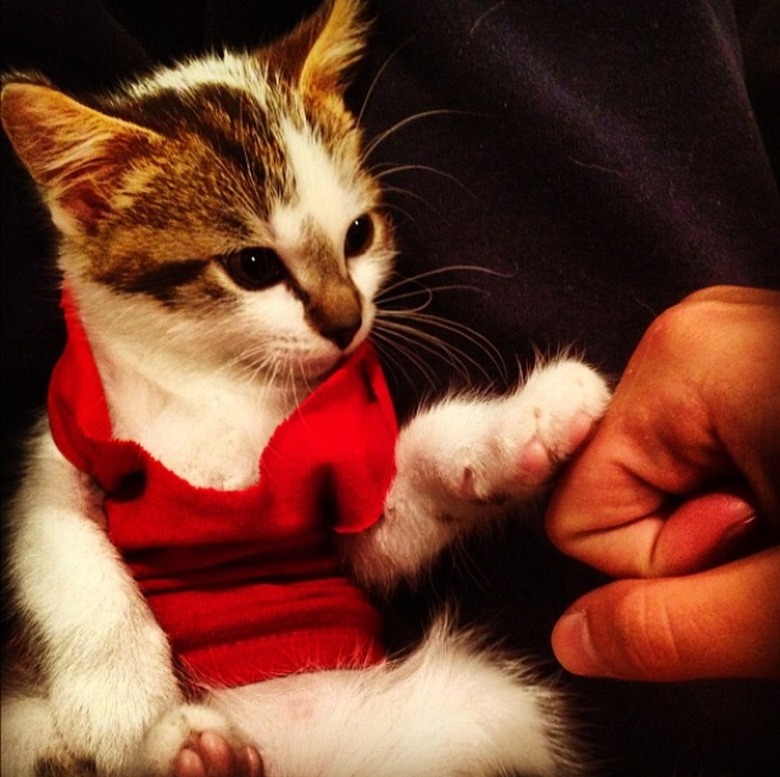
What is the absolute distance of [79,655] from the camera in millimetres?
969

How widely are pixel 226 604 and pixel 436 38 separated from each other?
2.86 ft

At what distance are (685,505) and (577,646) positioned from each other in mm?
192

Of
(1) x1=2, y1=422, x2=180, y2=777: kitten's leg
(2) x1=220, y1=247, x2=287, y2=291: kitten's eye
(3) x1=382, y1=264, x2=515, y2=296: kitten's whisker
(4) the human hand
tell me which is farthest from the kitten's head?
(4) the human hand

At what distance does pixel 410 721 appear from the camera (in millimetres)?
979

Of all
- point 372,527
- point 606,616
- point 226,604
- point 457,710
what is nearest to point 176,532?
point 226,604

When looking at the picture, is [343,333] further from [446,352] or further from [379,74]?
A: [379,74]

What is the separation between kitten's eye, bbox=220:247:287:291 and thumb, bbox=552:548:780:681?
0.58 meters

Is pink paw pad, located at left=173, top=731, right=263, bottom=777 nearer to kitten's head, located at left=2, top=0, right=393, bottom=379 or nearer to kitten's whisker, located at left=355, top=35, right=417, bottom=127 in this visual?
kitten's head, located at left=2, top=0, right=393, bottom=379

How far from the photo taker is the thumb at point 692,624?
0.67 m

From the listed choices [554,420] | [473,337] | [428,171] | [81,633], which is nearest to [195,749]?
[81,633]

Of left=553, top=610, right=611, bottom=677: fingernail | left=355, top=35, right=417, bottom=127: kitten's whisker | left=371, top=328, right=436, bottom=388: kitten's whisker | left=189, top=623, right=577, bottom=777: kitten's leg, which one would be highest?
left=355, top=35, right=417, bottom=127: kitten's whisker

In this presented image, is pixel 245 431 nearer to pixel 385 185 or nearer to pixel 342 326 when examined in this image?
pixel 342 326

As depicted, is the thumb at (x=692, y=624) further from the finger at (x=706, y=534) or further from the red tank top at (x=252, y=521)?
the red tank top at (x=252, y=521)

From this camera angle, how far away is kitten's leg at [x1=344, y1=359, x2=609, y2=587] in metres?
0.89
